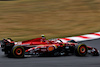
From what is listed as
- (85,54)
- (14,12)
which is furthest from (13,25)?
(85,54)

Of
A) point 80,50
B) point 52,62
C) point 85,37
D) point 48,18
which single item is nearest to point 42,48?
point 52,62

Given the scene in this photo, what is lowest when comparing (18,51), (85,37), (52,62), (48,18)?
(52,62)

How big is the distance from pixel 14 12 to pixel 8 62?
971 cm

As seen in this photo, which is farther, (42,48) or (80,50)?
(80,50)

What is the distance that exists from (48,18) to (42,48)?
762 centimetres

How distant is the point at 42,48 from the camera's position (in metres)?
7.17

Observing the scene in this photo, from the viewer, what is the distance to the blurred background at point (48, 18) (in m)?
12.0

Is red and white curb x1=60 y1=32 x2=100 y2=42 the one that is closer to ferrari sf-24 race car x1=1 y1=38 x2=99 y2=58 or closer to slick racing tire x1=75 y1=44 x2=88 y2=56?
ferrari sf-24 race car x1=1 y1=38 x2=99 y2=58

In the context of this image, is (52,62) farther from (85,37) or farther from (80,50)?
(85,37)

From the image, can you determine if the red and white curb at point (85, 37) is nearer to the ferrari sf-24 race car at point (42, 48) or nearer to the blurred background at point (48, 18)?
the blurred background at point (48, 18)

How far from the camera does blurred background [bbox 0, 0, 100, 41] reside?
1205 centimetres

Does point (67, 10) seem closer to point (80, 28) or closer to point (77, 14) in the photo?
point (77, 14)

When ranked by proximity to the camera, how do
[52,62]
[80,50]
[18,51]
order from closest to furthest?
[52,62] → [18,51] → [80,50]

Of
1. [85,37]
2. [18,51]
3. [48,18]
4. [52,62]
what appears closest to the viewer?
[52,62]
